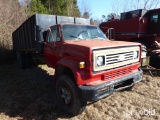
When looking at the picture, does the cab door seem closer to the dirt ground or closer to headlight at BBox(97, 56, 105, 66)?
the dirt ground

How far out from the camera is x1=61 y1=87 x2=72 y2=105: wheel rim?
4.03 m

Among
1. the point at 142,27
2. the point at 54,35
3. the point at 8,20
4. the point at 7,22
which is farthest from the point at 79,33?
the point at 8,20

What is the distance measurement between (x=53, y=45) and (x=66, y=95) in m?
1.59

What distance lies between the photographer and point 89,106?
176 inches

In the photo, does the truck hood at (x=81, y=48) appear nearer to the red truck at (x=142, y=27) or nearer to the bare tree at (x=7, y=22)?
the red truck at (x=142, y=27)

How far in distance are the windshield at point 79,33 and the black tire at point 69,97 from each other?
4.11ft

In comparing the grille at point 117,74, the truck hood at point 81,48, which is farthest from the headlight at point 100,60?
the grille at point 117,74

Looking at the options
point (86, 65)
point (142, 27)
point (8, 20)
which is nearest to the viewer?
point (86, 65)

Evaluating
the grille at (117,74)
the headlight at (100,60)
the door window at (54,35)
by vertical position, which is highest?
the door window at (54,35)

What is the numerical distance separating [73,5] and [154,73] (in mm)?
28249

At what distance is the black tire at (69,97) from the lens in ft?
12.5

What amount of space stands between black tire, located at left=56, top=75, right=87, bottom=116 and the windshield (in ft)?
4.11

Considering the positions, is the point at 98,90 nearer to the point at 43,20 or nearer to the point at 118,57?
the point at 118,57

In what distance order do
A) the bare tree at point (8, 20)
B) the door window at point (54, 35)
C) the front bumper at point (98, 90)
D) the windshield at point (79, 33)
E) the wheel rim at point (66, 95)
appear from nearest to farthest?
the front bumper at point (98, 90) < the wheel rim at point (66, 95) < the windshield at point (79, 33) < the door window at point (54, 35) < the bare tree at point (8, 20)
